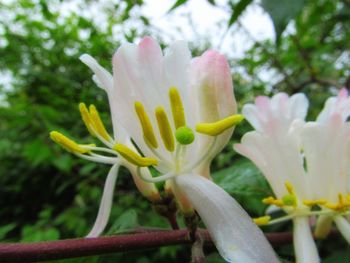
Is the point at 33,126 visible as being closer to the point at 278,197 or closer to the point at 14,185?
the point at 14,185

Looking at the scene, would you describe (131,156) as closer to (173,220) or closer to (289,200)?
(173,220)

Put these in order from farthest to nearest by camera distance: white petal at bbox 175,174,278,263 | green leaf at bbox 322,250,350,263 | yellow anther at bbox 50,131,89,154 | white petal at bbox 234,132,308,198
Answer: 1. green leaf at bbox 322,250,350,263
2. white petal at bbox 234,132,308,198
3. yellow anther at bbox 50,131,89,154
4. white petal at bbox 175,174,278,263

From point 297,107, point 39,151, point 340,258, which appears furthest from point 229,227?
point 39,151

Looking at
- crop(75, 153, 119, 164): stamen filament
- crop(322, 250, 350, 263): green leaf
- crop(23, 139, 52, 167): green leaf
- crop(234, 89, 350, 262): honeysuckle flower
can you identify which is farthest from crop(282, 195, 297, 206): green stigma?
crop(23, 139, 52, 167): green leaf

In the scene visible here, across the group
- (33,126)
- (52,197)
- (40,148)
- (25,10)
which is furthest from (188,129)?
(25,10)

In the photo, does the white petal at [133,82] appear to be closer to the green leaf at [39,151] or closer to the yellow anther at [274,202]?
the yellow anther at [274,202]

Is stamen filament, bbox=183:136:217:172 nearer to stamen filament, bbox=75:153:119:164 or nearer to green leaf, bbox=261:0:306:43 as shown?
stamen filament, bbox=75:153:119:164
